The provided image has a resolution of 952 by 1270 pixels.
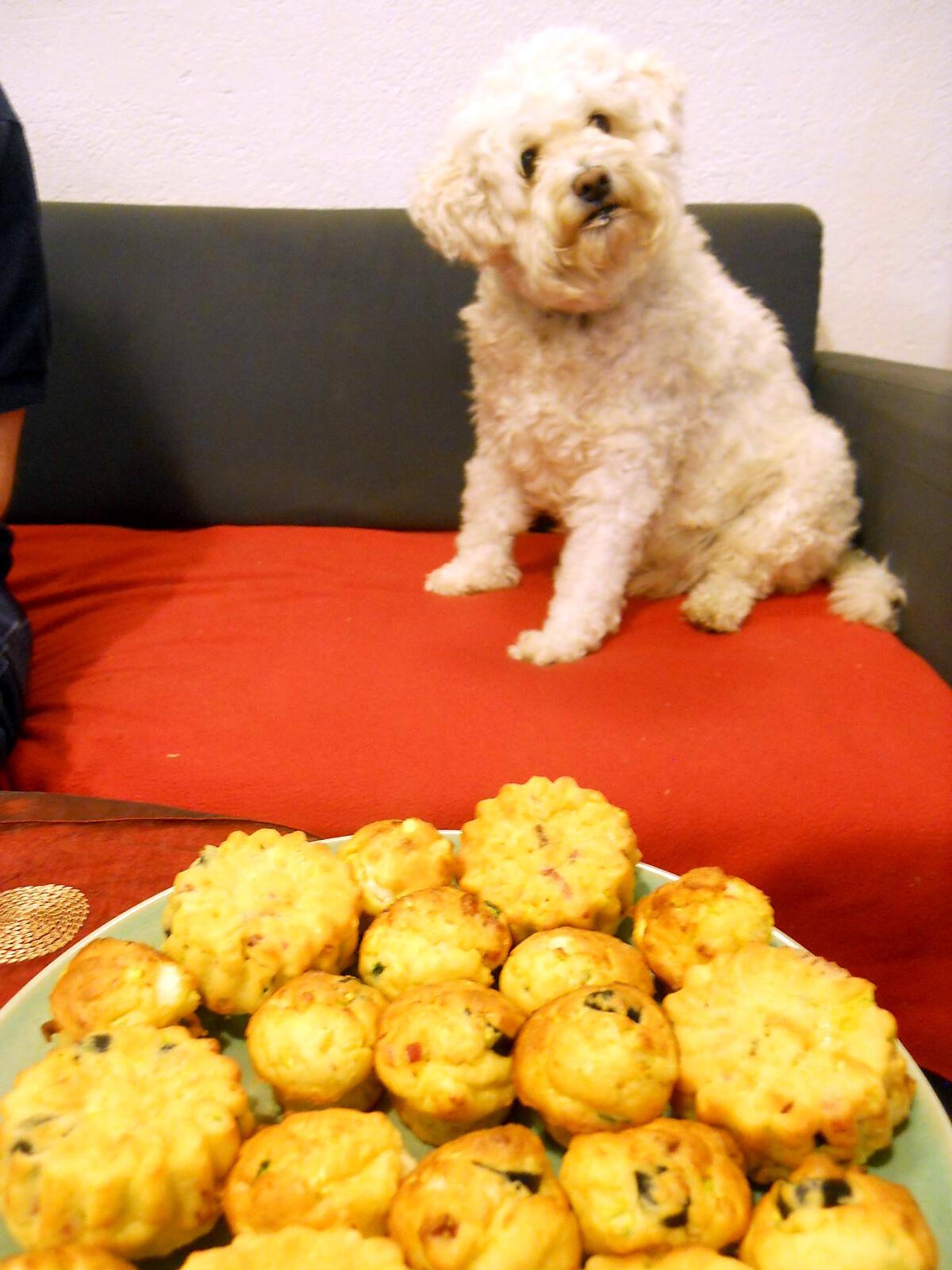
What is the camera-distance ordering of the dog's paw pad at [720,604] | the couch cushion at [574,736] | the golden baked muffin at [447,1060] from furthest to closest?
the dog's paw pad at [720,604] < the couch cushion at [574,736] < the golden baked muffin at [447,1060]

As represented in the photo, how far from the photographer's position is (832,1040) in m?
0.45

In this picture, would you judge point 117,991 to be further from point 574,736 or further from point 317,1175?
point 574,736

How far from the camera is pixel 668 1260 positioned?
14.4 inches

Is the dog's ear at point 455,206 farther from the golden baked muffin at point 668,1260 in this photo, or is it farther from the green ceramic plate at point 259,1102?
the golden baked muffin at point 668,1260

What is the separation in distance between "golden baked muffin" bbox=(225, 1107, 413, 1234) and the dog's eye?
3.93 feet

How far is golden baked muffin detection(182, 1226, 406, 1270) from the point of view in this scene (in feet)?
1.15

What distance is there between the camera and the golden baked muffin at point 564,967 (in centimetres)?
50

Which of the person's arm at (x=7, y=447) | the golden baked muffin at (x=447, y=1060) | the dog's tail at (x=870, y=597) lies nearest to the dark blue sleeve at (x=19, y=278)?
the person's arm at (x=7, y=447)

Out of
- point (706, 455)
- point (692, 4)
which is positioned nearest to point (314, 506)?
point (706, 455)

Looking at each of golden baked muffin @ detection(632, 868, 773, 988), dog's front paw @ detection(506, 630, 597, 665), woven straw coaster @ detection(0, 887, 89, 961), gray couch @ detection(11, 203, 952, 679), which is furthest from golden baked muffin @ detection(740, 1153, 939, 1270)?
gray couch @ detection(11, 203, 952, 679)

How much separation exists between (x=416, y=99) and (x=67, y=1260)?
73.4 inches

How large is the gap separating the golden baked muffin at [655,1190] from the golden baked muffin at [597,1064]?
2 centimetres

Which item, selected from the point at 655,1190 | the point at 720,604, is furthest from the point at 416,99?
the point at 655,1190

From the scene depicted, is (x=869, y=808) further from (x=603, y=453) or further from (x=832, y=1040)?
(x=603, y=453)
